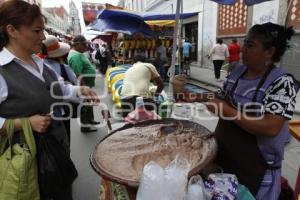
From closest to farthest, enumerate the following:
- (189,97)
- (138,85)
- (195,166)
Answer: (195,166), (189,97), (138,85)

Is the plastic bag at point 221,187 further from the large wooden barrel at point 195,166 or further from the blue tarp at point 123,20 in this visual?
the blue tarp at point 123,20

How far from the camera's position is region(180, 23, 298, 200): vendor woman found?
1.45 m

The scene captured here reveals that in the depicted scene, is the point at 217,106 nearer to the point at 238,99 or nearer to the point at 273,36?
the point at 238,99

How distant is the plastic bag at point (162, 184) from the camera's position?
1.23m

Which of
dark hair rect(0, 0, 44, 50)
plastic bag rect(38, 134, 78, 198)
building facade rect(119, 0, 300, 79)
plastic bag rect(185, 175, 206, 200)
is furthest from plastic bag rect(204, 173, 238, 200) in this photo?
building facade rect(119, 0, 300, 79)

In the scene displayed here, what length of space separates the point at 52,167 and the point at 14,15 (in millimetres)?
922

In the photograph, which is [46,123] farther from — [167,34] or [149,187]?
[167,34]

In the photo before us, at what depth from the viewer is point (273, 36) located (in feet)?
5.22

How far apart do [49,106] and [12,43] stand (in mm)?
435

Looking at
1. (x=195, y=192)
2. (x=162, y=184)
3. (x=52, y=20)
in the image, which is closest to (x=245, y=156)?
(x=195, y=192)

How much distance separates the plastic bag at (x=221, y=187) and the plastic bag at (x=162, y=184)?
15cm

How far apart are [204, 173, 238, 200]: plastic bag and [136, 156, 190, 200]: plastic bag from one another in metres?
0.15

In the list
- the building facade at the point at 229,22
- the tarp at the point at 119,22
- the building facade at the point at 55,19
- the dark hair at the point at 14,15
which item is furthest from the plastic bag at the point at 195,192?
the building facade at the point at 55,19

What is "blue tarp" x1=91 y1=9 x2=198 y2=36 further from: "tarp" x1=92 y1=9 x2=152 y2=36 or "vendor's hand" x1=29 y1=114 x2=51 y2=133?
"vendor's hand" x1=29 y1=114 x2=51 y2=133
